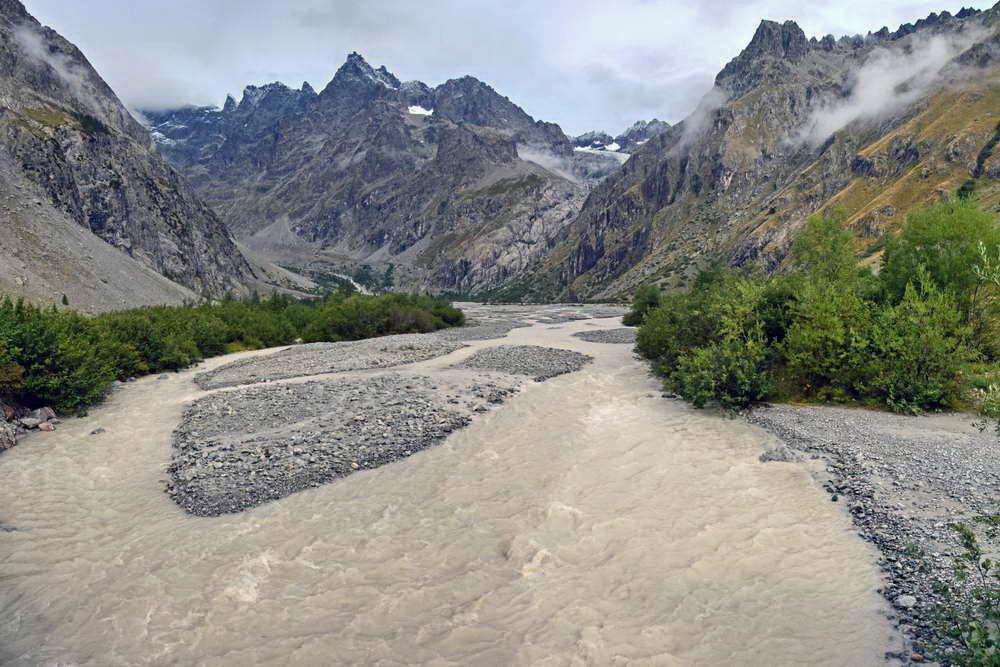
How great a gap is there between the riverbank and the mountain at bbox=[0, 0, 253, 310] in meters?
101

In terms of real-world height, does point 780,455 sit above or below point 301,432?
above

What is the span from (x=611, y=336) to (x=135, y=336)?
47333 mm

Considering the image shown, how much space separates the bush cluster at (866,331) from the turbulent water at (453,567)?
6.77m

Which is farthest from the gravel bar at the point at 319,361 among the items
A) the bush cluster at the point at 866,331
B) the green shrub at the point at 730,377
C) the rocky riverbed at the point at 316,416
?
the green shrub at the point at 730,377

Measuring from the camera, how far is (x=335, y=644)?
9234 mm

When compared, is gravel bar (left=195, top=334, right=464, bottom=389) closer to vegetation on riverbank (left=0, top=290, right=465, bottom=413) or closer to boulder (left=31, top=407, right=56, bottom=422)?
vegetation on riverbank (left=0, top=290, right=465, bottom=413)

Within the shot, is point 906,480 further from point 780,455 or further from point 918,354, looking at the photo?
point 918,354

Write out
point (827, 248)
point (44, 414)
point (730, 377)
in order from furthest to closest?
1. point (827, 248)
2. point (730, 377)
3. point (44, 414)

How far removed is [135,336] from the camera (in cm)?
3731

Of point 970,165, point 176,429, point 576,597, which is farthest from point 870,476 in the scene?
point 970,165

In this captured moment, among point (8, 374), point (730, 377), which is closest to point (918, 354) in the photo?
point (730, 377)

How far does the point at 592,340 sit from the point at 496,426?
37952 millimetres

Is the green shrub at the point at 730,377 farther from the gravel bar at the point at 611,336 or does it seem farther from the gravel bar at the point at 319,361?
the gravel bar at the point at 611,336

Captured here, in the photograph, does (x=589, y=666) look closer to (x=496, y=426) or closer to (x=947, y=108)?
(x=496, y=426)
